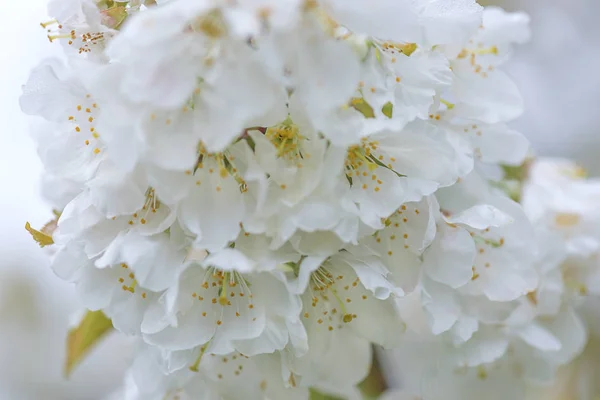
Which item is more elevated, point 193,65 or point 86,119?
point 193,65

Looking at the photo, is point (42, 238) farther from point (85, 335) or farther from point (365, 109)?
point (365, 109)

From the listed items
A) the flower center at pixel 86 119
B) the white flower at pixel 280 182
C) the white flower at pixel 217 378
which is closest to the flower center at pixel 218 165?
the white flower at pixel 280 182

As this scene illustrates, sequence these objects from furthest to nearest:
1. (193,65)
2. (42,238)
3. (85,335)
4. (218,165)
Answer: (85,335), (42,238), (218,165), (193,65)

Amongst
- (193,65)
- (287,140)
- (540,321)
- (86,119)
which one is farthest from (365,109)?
(540,321)

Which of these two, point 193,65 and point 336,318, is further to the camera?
point 336,318

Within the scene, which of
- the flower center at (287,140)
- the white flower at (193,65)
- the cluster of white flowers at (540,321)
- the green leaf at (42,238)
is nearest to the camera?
the white flower at (193,65)

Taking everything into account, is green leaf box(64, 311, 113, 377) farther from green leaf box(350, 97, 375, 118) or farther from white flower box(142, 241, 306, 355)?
green leaf box(350, 97, 375, 118)

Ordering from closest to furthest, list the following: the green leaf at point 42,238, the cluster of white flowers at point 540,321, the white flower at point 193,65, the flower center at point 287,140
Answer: the white flower at point 193,65, the flower center at point 287,140, the green leaf at point 42,238, the cluster of white flowers at point 540,321

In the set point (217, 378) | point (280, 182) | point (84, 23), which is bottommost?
point (217, 378)

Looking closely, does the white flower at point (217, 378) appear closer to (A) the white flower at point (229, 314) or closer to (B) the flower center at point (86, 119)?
(A) the white flower at point (229, 314)
